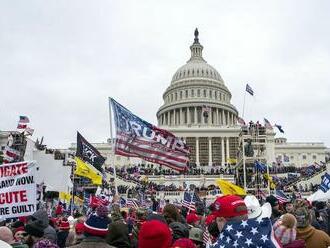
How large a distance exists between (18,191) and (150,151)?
8.61 metres

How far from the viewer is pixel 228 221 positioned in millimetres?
4855

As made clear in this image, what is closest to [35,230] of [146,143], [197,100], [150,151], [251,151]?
[150,151]

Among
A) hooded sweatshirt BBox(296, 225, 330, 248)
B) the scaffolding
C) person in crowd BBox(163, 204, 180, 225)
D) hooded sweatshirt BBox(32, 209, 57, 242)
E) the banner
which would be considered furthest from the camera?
the scaffolding

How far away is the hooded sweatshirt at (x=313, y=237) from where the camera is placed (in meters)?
6.54

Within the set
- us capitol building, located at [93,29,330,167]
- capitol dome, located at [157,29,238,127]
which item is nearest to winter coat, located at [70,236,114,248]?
us capitol building, located at [93,29,330,167]

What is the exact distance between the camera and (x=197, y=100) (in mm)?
117125

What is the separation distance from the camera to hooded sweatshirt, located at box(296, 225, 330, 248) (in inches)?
257

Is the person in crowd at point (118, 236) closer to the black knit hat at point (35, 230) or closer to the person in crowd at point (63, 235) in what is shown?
the black knit hat at point (35, 230)

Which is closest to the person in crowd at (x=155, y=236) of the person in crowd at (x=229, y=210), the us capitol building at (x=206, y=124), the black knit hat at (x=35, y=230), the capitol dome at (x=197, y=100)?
the person in crowd at (x=229, y=210)

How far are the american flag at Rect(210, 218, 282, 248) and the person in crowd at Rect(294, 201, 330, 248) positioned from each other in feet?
7.45

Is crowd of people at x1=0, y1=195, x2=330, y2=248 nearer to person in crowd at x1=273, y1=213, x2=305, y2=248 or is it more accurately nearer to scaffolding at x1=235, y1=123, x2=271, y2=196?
person in crowd at x1=273, y1=213, x2=305, y2=248

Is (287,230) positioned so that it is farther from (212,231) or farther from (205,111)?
(205,111)

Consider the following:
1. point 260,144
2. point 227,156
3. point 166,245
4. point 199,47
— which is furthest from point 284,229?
point 199,47

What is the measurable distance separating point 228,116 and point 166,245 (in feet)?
381
